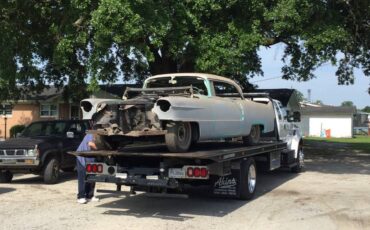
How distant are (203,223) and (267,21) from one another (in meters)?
8.89

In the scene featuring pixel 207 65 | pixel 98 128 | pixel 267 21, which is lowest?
pixel 98 128

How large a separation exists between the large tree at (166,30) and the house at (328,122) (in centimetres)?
5379

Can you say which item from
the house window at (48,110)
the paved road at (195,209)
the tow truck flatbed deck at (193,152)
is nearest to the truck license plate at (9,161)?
the paved road at (195,209)

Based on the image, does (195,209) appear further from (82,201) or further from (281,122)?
(281,122)

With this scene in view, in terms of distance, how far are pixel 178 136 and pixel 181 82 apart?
2.93m

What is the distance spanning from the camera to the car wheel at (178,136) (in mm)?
9617

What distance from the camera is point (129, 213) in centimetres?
1023

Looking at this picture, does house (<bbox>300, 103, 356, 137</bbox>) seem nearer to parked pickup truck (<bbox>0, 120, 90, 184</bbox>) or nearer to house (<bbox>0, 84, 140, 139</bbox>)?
house (<bbox>0, 84, 140, 139</bbox>)

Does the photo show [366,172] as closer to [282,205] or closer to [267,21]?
[267,21]

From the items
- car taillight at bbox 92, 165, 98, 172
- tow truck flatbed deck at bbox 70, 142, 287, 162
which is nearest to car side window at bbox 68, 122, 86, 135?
tow truck flatbed deck at bbox 70, 142, 287, 162

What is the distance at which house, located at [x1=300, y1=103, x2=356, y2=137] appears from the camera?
7019 centimetres

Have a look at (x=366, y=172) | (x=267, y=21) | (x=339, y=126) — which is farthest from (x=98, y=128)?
(x=339, y=126)

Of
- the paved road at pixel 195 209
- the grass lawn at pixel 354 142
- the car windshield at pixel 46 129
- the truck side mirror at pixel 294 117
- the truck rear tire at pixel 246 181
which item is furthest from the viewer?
the grass lawn at pixel 354 142

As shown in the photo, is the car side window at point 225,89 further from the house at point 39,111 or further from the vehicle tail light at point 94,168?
the house at point 39,111
